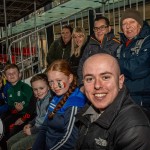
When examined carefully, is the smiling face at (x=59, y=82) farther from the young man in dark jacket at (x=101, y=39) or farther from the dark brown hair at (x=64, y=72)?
the young man in dark jacket at (x=101, y=39)

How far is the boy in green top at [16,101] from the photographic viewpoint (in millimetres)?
3640

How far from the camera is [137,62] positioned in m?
2.43

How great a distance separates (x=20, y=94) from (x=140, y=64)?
80.7 inches

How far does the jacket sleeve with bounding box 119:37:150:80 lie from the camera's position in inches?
95.0

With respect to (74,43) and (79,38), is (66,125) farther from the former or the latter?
(74,43)

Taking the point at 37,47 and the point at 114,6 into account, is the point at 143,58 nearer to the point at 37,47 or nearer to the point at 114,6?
the point at 114,6

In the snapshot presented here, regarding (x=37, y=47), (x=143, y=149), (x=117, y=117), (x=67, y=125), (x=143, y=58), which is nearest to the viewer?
(x=143, y=149)

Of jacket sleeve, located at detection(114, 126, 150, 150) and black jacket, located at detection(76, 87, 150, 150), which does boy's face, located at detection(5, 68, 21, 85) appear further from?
jacket sleeve, located at detection(114, 126, 150, 150)

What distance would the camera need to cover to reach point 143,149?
114cm

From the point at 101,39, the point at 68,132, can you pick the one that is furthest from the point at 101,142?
the point at 101,39

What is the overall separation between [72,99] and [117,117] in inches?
37.9

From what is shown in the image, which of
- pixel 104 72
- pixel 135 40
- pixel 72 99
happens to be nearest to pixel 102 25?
pixel 135 40

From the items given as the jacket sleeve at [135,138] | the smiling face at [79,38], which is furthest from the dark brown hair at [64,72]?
the smiling face at [79,38]

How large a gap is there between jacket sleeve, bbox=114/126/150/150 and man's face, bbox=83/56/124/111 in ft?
0.92
